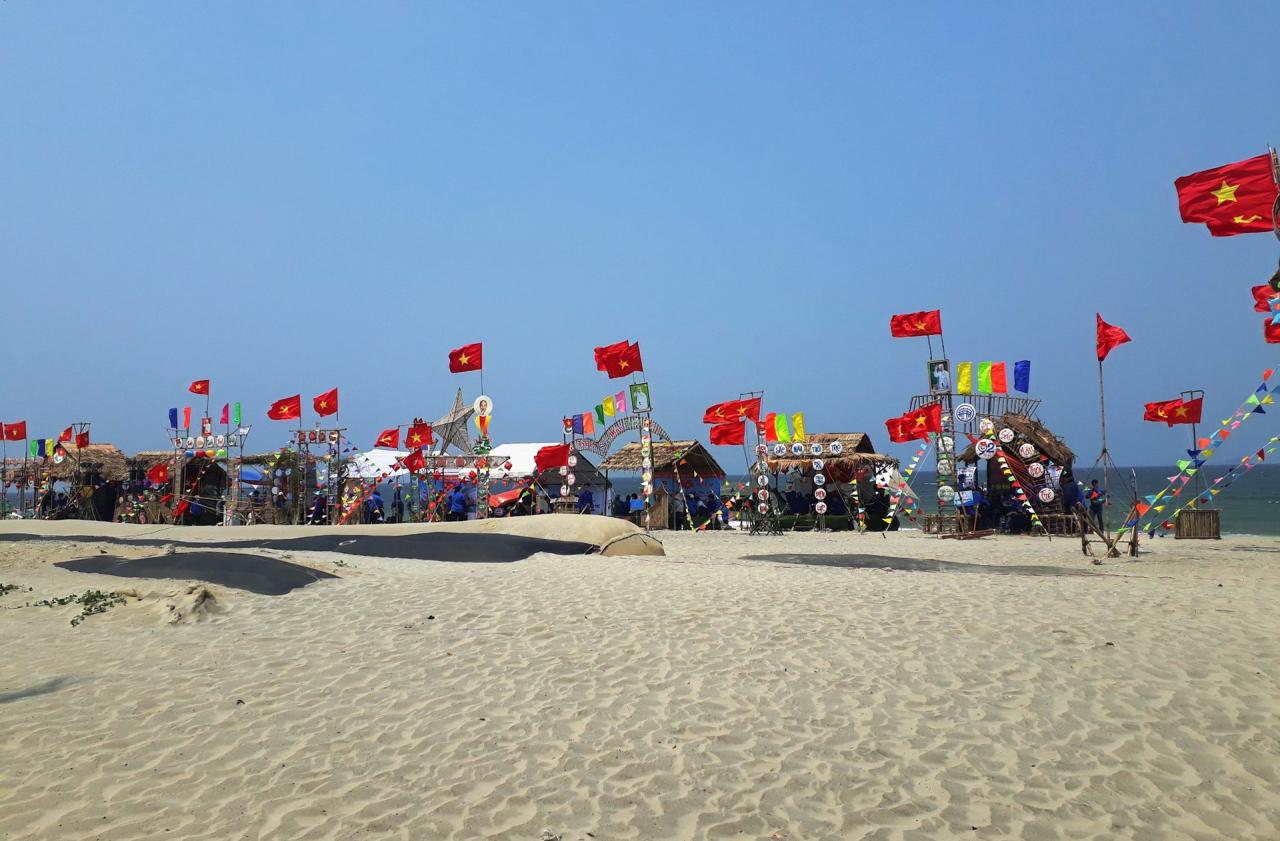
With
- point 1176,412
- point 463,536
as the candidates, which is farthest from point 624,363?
point 1176,412

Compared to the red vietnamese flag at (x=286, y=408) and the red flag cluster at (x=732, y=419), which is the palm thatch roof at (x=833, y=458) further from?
the red vietnamese flag at (x=286, y=408)

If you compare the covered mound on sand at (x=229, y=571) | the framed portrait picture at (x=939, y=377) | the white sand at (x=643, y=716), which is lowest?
the white sand at (x=643, y=716)

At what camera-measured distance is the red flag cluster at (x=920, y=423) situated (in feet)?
66.7

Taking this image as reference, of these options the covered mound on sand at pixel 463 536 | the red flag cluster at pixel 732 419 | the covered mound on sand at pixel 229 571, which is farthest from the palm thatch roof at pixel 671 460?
the covered mound on sand at pixel 229 571

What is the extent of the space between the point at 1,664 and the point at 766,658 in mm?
5759

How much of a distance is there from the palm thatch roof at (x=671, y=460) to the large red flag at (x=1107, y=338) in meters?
11.8

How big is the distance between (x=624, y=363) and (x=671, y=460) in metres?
4.14

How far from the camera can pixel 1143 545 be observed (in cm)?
1712

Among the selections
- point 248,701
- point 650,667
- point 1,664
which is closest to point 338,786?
point 248,701

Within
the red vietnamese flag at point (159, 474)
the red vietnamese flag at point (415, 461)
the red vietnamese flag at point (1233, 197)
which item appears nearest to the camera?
the red vietnamese flag at point (1233, 197)

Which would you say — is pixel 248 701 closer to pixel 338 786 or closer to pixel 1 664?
pixel 338 786

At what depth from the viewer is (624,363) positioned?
900 inches

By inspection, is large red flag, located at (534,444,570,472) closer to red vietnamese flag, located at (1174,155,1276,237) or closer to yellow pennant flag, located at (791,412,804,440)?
yellow pennant flag, located at (791,412,804,440)

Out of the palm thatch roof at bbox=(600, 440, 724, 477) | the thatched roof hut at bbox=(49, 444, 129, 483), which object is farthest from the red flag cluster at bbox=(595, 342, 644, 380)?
the thatched roof hut at bbox=(49, 444, 129, 483)
